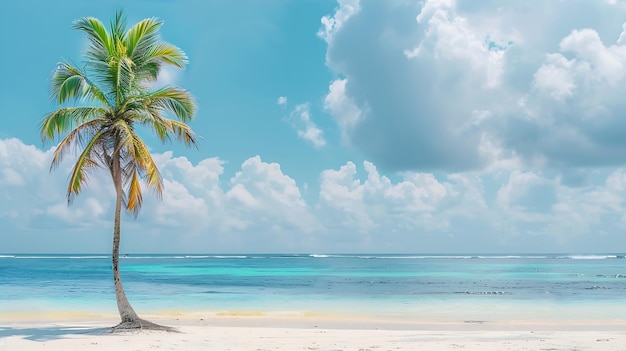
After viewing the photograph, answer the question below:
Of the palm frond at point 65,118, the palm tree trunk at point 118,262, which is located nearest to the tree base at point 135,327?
the palm tree trunk at point 118,262

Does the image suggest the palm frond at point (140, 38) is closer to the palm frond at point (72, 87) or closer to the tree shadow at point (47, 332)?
the palm frond at point (72, 87)

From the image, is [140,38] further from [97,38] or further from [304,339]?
[304,339]

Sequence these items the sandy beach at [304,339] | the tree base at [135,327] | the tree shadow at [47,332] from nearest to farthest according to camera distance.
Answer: the sandy beach at [304,339] → the tree shadow at [47,332] → the tree base at [135,327]

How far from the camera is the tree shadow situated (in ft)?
46.9

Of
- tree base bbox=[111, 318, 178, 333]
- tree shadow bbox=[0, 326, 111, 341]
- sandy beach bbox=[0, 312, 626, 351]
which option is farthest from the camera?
tree base bbox=[111, 318, 178, 333]

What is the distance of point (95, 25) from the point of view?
51.4 ft

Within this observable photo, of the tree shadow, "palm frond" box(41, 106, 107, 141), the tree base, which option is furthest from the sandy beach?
"palm frond" box(41, 106, 107, 141)

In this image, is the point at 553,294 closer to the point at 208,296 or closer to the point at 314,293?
the point at 314,293

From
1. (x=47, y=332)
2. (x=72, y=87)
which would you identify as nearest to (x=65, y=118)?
(x=72, y=87)

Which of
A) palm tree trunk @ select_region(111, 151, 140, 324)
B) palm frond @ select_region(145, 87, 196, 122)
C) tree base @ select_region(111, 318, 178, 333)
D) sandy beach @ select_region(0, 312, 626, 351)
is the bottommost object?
sandy beach @ select_region(0, 312, 626, 351)

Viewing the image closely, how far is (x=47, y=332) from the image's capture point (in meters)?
15.3

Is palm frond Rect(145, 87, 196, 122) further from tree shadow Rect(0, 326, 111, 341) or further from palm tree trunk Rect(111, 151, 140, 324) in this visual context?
tree shadow Rect(0, 326, 111, 341)

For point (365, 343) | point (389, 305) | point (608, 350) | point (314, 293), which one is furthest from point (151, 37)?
point (314, 293)

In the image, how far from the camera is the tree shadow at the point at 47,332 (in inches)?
563
